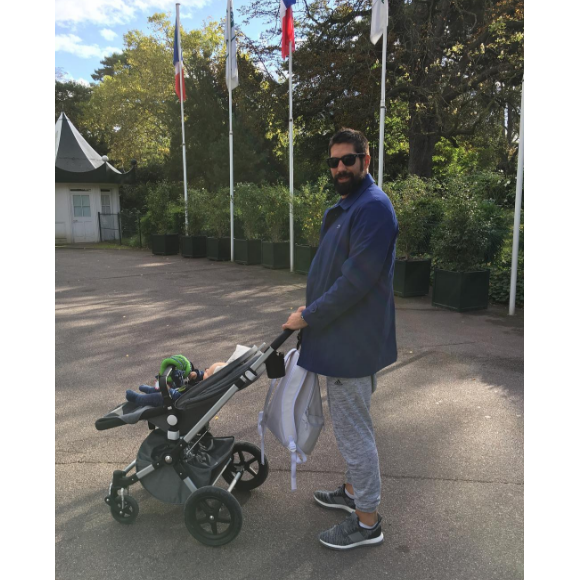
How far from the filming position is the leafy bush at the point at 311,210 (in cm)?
1215

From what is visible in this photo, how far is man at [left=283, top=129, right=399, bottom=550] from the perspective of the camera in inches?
96.7

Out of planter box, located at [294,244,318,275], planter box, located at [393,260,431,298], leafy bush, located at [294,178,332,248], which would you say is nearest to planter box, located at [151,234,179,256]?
planter box, located at [294,244,318,275]

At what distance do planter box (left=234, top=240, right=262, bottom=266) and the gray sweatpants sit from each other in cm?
1228

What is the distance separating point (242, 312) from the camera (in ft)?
28.0

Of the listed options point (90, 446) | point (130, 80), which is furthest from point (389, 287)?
point (130, 80)

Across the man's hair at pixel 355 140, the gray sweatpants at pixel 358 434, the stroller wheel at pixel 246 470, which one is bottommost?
the stroller wheel at pixel 246 470

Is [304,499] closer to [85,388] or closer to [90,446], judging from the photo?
[90,446]

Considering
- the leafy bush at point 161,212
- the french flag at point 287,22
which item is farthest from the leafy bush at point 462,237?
the leafy bush at point 161,212

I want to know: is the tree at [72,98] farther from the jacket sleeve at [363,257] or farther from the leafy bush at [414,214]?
the jacket sleeve at [363,257]

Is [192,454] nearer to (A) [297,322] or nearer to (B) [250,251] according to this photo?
(A) [297,322]

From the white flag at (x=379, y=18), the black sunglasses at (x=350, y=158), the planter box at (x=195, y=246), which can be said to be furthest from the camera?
the planter box at (x=195, y=246)

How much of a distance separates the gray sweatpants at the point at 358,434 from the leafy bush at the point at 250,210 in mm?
11848
